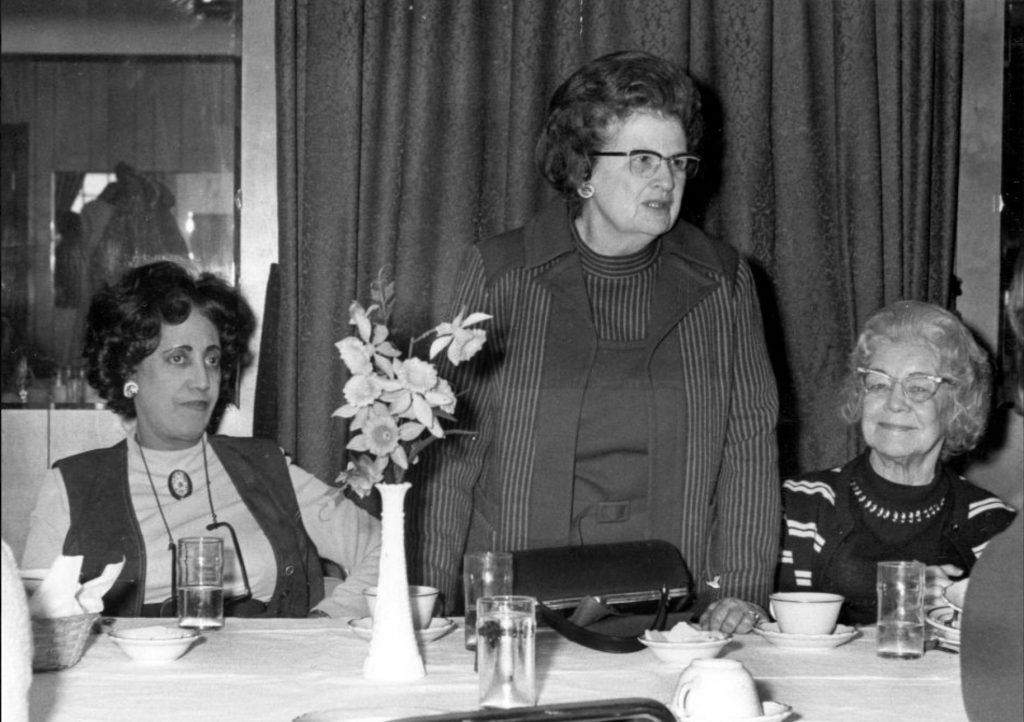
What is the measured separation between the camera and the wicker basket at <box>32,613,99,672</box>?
166cm

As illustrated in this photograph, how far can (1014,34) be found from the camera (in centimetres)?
313

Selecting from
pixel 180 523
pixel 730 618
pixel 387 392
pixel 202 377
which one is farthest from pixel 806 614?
pixel 202 377

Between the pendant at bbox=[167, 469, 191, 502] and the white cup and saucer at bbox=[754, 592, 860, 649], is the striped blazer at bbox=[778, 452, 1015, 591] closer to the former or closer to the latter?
the white cup and saucer at bbox=[754, 592, 860, 649]

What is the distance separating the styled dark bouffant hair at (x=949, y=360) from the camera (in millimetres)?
2543

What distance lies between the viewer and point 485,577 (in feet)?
5.92

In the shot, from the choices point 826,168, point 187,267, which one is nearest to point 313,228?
point 187,267

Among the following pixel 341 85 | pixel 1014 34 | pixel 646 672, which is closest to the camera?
pixel 646 672

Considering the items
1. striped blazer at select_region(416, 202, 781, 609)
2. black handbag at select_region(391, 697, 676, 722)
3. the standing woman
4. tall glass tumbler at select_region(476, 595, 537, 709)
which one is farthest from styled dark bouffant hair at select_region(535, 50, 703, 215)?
black handbag at select_region(391, 697, 676, 722)

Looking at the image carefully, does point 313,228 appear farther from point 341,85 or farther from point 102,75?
point 102,75

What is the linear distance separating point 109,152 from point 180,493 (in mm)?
923

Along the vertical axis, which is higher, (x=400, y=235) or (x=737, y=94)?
(x=737, y=94)

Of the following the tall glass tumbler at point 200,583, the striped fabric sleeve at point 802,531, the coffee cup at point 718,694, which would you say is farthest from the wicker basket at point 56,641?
the striped fabric sleeve at point 802,531

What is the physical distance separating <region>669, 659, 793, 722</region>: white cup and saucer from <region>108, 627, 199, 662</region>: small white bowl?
69 centimetres

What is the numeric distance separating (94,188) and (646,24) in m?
1.31
